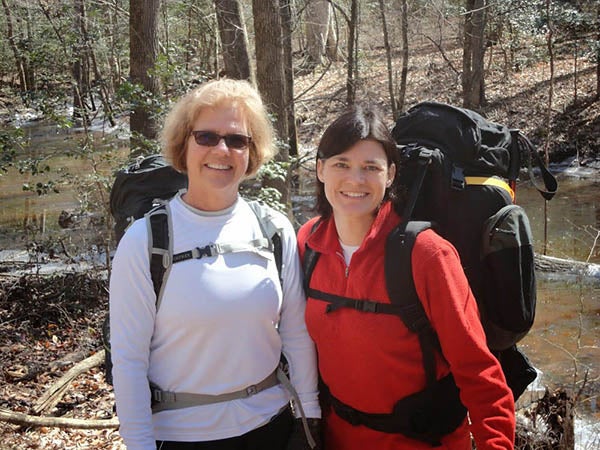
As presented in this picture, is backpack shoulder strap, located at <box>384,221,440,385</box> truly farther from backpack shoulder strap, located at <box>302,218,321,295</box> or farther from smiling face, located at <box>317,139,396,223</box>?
backpack shoulder strap, located at <box>302,218,321,295</box>

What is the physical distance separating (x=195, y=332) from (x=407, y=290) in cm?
71

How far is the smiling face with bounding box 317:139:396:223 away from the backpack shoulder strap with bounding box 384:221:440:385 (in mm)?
205

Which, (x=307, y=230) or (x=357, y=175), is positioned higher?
(x=357, y=175)

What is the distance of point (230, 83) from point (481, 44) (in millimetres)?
15245

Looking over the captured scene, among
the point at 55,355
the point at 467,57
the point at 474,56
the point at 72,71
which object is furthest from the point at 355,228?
the point at 467,57

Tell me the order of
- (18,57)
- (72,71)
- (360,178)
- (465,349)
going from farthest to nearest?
(18,57), (72,71), (360,178), (465,349)

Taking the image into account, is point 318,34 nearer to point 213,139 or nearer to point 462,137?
point 462,137

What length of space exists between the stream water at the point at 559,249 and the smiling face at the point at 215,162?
232cm

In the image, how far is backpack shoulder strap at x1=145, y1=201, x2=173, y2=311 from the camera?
2055mm

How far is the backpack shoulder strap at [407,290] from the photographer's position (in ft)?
6.77

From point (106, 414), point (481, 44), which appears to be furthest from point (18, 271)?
point (481, 44)

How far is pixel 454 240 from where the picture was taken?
231 cm

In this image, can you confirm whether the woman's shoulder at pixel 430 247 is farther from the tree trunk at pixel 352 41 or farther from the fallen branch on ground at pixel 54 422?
the tree trunk at pixel 352 41

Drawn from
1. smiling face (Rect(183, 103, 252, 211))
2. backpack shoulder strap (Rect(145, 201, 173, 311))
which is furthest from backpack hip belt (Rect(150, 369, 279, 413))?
smiling face (Rect(183, 103, 252, 211))
